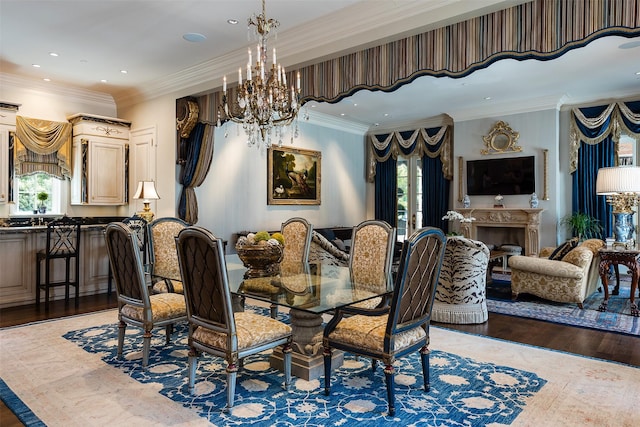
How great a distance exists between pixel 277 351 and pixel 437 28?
2886mm

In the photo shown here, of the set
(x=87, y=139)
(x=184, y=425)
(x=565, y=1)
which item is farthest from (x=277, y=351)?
(x=87, y=139)

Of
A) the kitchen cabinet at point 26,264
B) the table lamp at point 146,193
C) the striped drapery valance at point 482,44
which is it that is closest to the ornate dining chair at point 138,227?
the table lamp at point 146,193

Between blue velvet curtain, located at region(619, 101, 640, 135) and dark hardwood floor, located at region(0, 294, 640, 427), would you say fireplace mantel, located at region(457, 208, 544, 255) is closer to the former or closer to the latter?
blue velvet curtain, located at region(619, 101, 640, 135)

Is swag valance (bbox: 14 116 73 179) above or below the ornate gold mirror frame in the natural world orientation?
below

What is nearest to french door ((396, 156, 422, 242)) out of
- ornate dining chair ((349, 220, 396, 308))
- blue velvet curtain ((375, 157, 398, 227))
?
blue velvet curtain ((375, 157, 398, 227))

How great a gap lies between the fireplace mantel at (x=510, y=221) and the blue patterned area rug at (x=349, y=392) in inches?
194

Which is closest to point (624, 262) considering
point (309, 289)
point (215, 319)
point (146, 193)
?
point (309, 289)

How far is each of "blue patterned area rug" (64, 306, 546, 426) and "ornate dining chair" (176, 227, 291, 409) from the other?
0.49ft

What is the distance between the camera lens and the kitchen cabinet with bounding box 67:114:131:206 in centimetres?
621

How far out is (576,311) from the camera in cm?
487

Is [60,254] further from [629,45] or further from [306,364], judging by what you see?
[629,45]

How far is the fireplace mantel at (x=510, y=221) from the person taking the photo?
295 inches

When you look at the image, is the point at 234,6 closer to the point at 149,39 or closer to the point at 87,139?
the point at 149,39

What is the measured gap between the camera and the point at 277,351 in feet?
10.4
